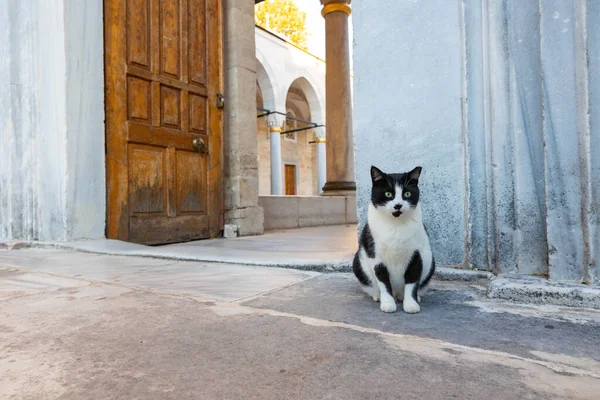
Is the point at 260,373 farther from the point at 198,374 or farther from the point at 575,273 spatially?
the point at 575,273

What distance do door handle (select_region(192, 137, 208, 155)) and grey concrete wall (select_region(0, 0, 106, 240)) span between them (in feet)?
3.34

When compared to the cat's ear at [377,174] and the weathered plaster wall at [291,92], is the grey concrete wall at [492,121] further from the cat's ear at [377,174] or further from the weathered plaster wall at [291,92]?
the weathered plaster wall at [291,92]

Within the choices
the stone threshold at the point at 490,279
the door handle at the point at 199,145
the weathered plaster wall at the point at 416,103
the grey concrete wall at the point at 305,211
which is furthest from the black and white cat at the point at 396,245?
the grey concrete wall at the point at 305,211

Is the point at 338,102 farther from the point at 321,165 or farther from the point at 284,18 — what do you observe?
the point at 284,18

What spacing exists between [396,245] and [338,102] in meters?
6.78

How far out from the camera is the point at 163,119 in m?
3.87

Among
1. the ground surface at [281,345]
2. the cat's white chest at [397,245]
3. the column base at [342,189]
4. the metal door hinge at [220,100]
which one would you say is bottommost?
the ground surface at [281,345]

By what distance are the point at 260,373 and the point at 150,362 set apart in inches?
11.6

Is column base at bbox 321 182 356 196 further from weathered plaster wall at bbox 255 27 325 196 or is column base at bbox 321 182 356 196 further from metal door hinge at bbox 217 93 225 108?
weathered plaster wall at bbox 255 27 325 196

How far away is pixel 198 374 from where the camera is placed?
2.81ft

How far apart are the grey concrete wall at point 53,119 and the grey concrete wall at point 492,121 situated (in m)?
2.48

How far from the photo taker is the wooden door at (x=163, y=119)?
346 cm

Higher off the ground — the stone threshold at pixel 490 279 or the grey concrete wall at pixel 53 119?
the grey concrete wall at pixel 53 119

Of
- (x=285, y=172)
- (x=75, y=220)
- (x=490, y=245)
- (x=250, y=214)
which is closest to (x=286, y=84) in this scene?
(x=285, y=172)
